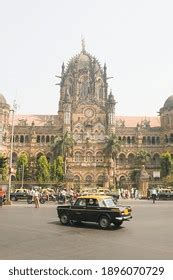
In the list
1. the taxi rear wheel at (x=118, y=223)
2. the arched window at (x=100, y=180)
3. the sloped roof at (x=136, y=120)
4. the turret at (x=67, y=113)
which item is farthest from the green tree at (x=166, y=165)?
the taxi rear wheel at (x=118, y=223)

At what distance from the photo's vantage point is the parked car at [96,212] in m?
14.9

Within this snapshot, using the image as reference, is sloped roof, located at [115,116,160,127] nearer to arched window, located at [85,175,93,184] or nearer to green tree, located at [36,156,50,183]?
arched window, located at [85,175,93,184]

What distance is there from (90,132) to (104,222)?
6118 centimetres

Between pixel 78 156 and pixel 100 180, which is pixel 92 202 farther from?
pixel 78 156

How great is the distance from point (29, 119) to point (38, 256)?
253ft

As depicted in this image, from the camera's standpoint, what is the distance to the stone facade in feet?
241

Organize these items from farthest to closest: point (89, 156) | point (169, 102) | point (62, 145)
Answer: point (169, 102) → point (89, 156) → point (62, 145)

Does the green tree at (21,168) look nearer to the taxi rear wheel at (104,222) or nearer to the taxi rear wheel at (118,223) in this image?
the taxi rear wheel at (118,223)

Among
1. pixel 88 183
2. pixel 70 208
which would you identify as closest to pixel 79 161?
pixel 88 183

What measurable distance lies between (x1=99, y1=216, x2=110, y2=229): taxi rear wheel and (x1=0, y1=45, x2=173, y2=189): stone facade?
181 ft

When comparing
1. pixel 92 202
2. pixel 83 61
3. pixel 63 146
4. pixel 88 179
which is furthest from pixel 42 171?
pixel 92 202

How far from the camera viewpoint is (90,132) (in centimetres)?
7606

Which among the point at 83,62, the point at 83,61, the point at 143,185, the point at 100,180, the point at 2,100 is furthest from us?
the point at 83,61

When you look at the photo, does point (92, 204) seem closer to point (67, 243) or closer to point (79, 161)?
point (67, 243)
